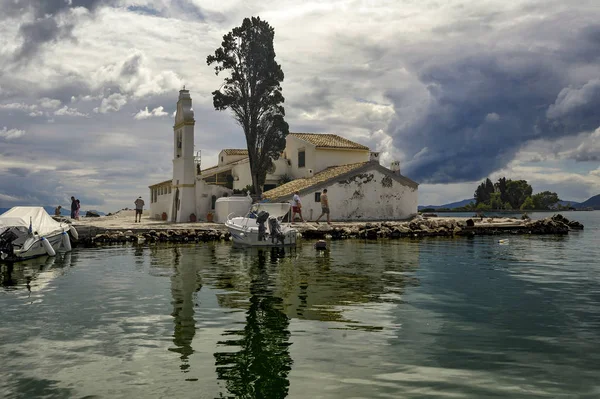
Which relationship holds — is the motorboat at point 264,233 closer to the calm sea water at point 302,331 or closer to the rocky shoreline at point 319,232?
the rocky shoreline at point 319,232

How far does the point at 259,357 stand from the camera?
8.52 metres

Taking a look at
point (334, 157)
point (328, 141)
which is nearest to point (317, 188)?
point (334, 157)

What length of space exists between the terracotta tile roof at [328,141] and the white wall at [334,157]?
1.45 ft

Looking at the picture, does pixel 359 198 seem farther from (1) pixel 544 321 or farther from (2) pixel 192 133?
(1) pixel 544 321

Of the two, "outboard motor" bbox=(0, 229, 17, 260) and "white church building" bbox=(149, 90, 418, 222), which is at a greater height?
"white church building" bbox=(149, 90, 418, 222)

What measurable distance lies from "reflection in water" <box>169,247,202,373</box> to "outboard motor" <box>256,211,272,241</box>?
5.34 metres

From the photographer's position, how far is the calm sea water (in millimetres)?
7316

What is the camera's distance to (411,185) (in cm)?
4341

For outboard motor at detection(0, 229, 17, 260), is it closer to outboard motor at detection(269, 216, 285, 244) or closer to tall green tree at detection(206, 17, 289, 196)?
outboard motor at detection(269, 216, 285, 244)

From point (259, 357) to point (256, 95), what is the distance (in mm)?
34877

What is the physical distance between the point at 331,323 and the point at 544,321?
4339mm

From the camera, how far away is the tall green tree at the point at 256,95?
41.9 m

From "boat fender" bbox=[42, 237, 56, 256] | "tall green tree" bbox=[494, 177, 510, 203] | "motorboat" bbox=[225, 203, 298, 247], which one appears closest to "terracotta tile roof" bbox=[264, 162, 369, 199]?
"motorboat" bbox=[225, 203, 298, 247]

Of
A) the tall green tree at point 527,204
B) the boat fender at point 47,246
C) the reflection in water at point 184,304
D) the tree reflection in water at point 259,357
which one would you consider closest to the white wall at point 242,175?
the boat fender at point 47,246
